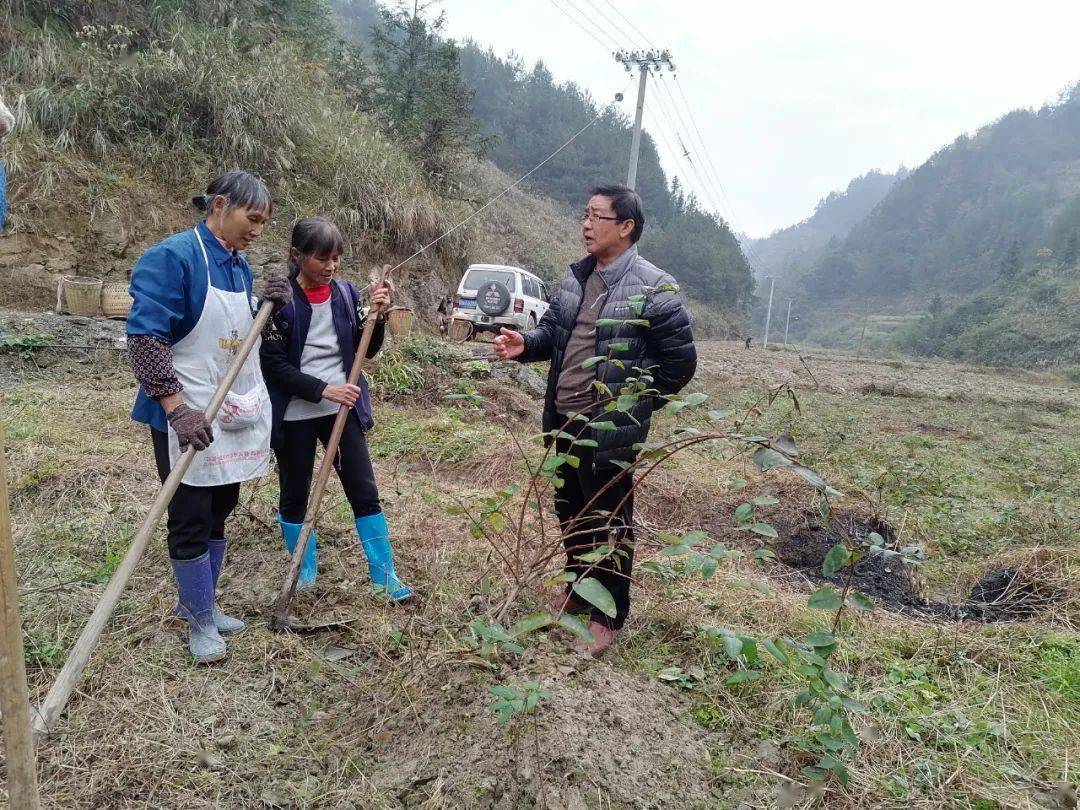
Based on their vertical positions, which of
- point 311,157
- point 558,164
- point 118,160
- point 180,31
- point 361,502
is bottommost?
point 361,502

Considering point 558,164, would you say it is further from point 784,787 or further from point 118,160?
point 784,787

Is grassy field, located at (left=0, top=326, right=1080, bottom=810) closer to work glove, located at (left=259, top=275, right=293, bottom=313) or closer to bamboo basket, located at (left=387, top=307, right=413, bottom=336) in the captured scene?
work glove, located at (left=259, top=275, right=293, bottom=313)

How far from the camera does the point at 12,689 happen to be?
3.82 ft

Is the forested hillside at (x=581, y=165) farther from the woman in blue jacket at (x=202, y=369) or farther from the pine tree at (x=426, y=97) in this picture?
the woman in blue jacket at (x=202, y=369)

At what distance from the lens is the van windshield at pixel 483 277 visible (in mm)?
11234

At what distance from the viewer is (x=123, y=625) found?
2.28 m

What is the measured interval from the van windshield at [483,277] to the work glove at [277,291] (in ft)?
29.8

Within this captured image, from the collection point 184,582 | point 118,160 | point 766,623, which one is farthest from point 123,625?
point 118,160

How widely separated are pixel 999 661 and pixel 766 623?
2.78 feet

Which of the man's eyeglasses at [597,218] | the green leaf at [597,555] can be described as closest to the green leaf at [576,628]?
the green leaf at [597,555]

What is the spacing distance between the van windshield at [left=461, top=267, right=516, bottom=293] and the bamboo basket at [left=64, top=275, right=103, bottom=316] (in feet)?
18.7

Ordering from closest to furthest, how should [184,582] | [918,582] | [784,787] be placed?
[784,787]
[184,582]
[918,582]

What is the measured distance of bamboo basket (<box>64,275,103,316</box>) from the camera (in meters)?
6.59

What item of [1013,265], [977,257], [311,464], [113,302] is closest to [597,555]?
[311,464]
